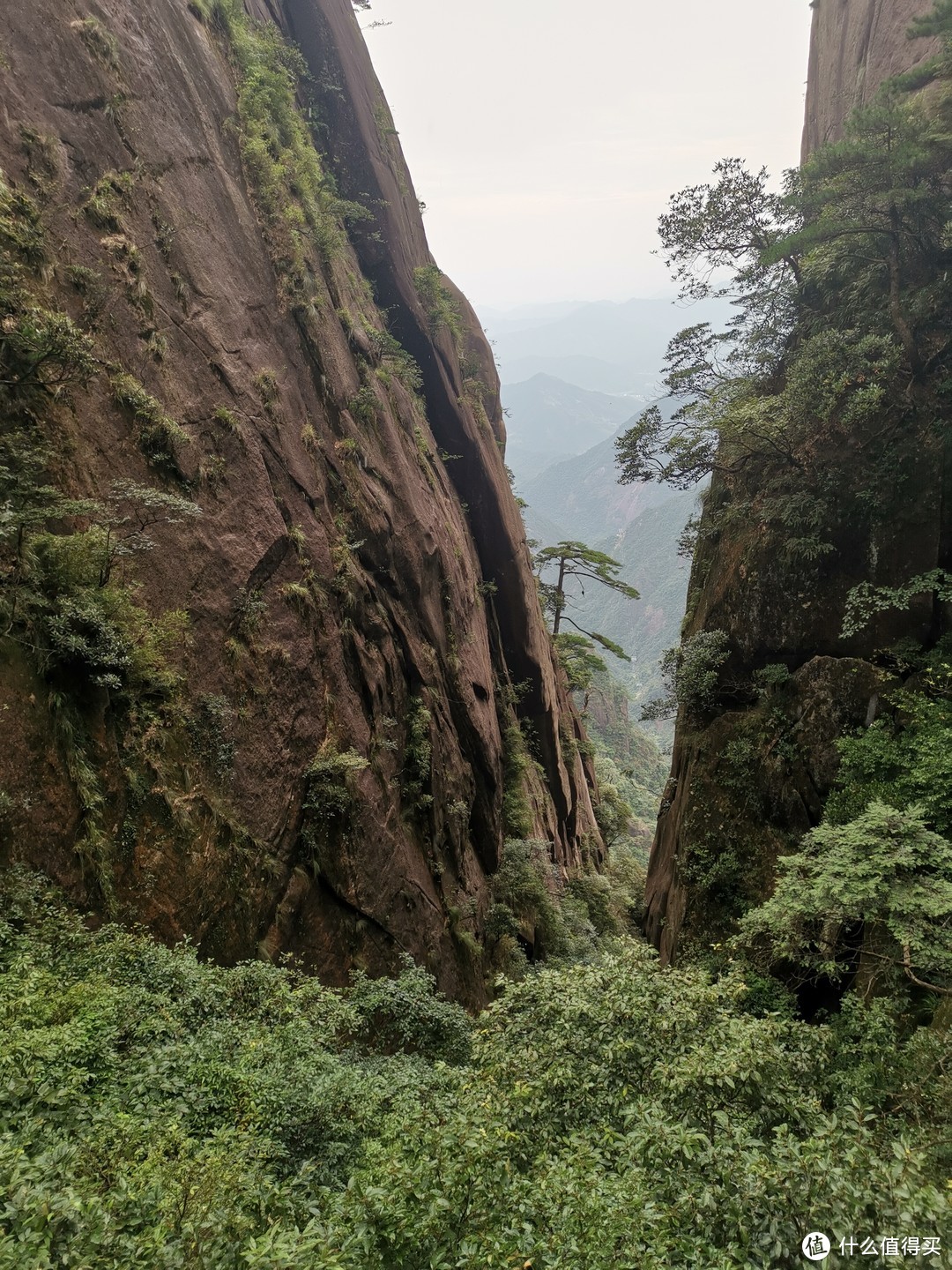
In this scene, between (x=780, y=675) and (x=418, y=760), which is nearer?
(x=780, y=675)

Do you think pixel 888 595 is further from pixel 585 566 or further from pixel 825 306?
pixel 585 566

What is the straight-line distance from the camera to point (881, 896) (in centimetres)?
660

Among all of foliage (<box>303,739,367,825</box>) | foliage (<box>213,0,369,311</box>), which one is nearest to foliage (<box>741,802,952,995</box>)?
foliage (<box>303,739,367,825</box>)

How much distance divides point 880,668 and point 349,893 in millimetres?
10121

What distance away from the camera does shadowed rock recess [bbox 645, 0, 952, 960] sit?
1138 centimetres

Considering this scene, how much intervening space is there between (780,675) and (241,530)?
35.3ft

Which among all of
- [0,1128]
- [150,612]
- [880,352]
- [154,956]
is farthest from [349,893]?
[880,352]

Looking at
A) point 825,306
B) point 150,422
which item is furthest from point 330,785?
point 825,306

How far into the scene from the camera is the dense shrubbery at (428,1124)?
3.29 metres

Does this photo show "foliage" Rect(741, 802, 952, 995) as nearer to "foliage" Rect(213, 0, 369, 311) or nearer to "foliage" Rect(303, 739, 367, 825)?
"foliage" Rect(303, 739, 367, 825)

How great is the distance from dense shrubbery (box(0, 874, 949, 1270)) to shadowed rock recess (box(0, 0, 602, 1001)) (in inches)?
61.5

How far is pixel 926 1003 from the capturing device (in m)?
7.04

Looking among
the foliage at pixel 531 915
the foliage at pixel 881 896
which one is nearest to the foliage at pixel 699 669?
the foliage at pixel 531 915

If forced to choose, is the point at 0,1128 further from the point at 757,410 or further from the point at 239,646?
the point at 757,410
